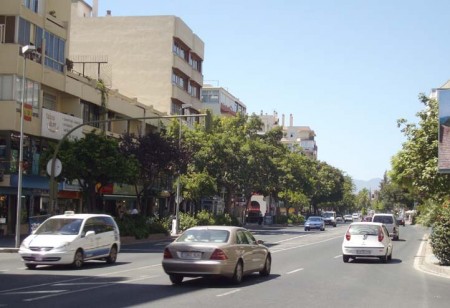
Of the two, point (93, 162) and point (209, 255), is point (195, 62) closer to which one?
point (93, 162)

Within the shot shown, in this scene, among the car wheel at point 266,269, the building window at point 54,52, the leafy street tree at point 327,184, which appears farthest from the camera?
the leafy street tree at point 327,184

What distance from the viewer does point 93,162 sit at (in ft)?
117

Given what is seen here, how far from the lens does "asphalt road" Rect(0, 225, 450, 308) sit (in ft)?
42.7

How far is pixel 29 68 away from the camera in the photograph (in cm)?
3753

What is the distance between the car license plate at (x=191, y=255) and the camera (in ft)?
50.9

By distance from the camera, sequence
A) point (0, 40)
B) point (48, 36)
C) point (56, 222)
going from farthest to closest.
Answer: point (48, 36) < point (0, 40) < point (56, 222)

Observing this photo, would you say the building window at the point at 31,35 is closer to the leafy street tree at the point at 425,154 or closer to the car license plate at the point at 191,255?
the leafy street tree at the point at 425,154

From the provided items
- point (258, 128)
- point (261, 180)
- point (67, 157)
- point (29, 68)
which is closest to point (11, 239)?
point (67, 157)

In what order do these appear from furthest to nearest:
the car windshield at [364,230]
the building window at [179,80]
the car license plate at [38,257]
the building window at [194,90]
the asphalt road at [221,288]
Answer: the building window at [194,90]
the building window at [179,80]
the car windshield at [364,230]
the car license plate at [38,257]
the asphalt road at [221,288]

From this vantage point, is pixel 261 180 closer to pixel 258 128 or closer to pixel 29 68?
pixel 258 128

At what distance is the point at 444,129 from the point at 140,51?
46.7 metres

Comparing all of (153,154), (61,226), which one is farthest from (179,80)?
(61,226)

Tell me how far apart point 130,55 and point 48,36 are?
2605 centimetres

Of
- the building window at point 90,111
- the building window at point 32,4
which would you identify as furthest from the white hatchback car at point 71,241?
the building window at point 90,111
